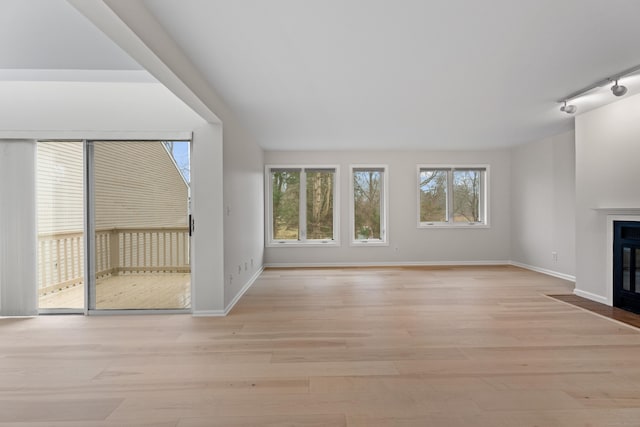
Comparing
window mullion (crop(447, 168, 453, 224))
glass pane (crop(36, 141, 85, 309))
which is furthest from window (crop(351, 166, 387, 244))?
glass pane (crop(36, 141, 85, 309))

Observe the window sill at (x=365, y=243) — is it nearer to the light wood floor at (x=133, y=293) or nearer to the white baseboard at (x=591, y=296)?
the white baseboard at (x=591, y=296)

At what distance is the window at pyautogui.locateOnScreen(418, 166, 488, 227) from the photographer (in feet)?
23.8

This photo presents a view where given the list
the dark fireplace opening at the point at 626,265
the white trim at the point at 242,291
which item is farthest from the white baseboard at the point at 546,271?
the white trim at the point at 242,291

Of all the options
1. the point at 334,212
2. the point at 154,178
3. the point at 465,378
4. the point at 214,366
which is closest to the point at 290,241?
the point at 334,212

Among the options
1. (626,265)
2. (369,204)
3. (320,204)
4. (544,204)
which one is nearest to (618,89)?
(626,265)

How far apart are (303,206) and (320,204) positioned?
1.22ft

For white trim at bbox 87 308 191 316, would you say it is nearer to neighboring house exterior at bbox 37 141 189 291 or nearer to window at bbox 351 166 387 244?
neighboring house exterior at bbox 37 141 189 291

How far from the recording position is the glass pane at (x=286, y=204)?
7242mm

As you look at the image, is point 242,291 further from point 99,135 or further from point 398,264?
point 398,264

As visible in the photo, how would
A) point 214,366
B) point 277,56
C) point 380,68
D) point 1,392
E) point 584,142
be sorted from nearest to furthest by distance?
point 1,392, point 214,366, point 277,56, point 380,68, point 584,142

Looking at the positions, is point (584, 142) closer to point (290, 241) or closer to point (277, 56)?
point (277, 56)

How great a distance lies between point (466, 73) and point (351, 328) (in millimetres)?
2715

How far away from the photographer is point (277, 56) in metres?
2.78

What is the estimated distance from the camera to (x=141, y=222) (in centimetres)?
391
